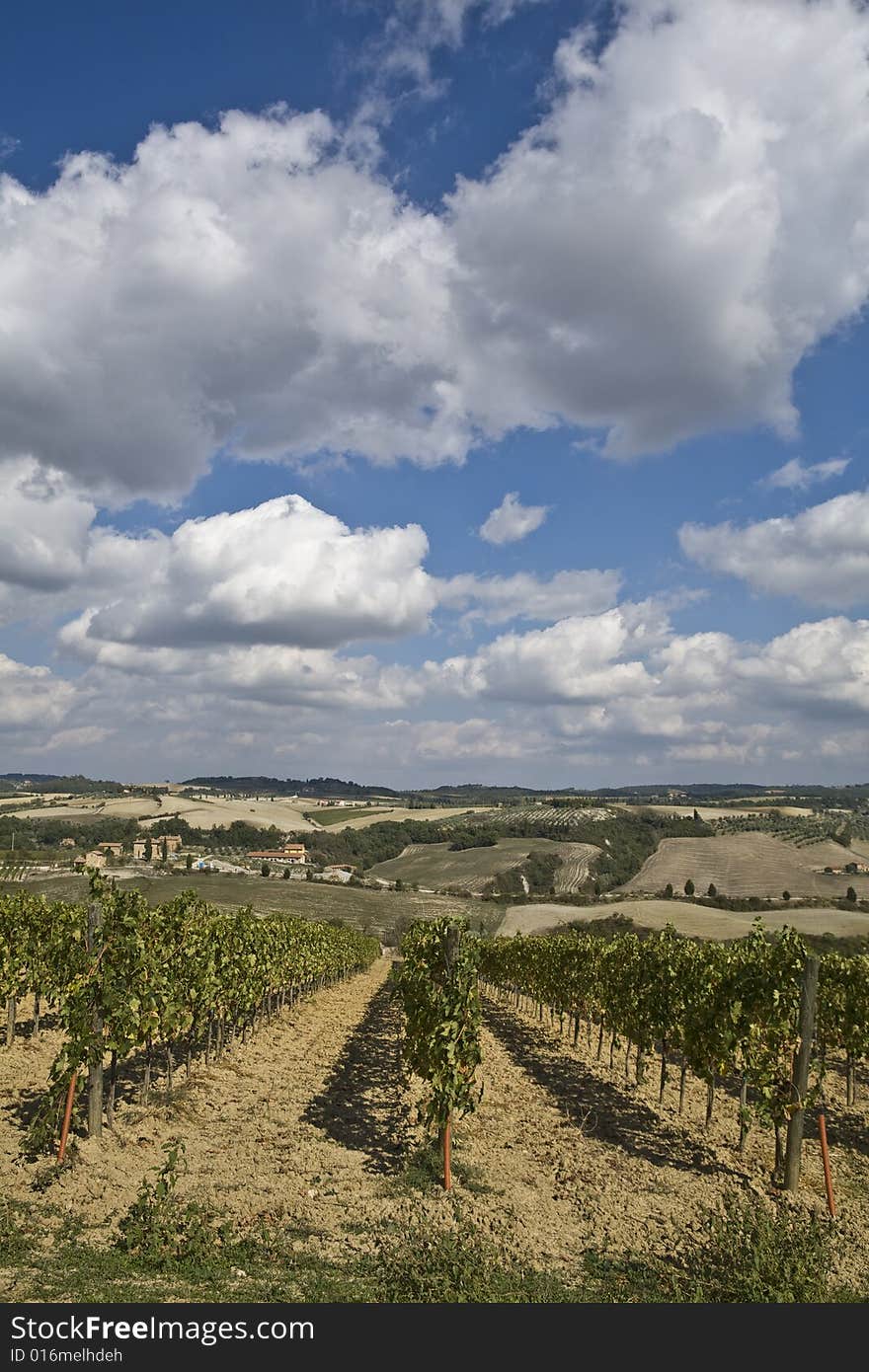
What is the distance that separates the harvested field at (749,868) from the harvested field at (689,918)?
56.2 feet

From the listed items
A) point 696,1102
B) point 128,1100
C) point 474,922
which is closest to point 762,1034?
point 696,1102

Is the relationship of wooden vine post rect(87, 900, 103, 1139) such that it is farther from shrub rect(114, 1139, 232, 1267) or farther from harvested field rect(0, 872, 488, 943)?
harvested field rect(0, 872, 488, 943)

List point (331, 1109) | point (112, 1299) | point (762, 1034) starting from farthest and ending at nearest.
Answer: point (331, 1109) < point (762, 1034) < point (112, 1299)

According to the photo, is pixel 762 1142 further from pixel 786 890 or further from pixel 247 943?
pixel 786 890

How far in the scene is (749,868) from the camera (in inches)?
5217

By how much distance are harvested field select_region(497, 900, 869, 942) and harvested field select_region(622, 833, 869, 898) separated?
17115mm

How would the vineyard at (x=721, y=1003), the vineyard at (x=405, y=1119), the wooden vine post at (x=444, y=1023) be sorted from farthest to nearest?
1. the vineyard at (x=721, y=1003)
2. the wooden vine post at (x=444, y=1023)
3. the vineyard at (x=405, y=1119)

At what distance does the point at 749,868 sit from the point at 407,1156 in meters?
133

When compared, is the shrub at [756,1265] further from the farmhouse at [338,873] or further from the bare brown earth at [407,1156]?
the farmhouse at [338,873]

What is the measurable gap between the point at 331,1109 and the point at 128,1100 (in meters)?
5.19

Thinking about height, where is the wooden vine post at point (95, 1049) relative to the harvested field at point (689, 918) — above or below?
above

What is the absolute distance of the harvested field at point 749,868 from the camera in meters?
117

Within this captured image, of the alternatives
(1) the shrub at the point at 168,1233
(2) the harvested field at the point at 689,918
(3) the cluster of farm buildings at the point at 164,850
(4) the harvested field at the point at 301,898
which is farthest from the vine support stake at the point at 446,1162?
(3) the cluster of farm buildings at the point at 164,850

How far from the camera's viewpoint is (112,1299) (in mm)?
8492
